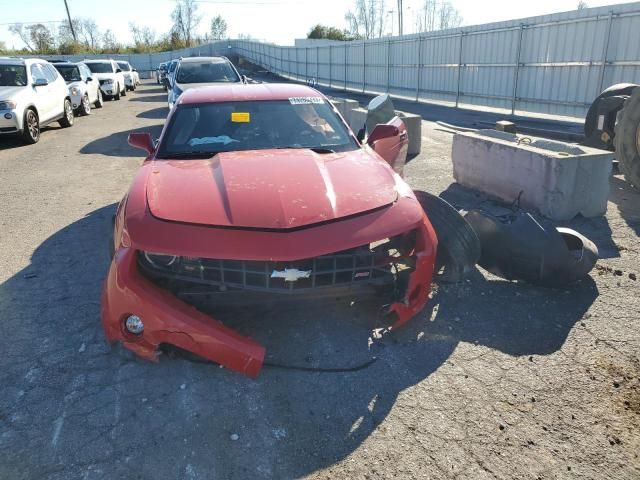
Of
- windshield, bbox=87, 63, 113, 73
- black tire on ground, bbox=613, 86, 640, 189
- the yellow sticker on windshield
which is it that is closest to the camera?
the yellow sticker on windshield

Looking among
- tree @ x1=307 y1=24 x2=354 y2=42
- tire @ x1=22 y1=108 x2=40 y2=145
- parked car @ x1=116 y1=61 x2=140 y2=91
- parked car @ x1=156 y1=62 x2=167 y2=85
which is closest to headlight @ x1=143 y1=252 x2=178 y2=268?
tire @ x1=22 y1=108 x2=40 y2=145

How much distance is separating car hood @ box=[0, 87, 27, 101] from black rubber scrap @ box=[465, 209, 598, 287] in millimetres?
10973

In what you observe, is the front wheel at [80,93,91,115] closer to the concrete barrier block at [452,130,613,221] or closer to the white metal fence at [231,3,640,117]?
the white metal fence at [231,3,640,117]

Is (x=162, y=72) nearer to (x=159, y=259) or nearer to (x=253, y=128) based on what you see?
(x=253, y=128)

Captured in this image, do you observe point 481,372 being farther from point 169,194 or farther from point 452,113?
point 452,113

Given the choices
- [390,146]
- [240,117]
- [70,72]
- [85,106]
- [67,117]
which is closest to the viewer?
[240,117]

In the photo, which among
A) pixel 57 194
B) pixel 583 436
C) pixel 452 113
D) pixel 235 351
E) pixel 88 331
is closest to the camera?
pixel 583 436

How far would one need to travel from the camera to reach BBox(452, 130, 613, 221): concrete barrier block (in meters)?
5.71

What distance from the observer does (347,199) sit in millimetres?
3299

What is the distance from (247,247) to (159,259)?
0.64 metres

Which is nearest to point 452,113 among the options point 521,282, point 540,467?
point 521,282

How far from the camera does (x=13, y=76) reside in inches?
477

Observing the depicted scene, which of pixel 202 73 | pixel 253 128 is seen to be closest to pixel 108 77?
pixel 202 73

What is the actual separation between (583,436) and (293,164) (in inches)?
96.7
